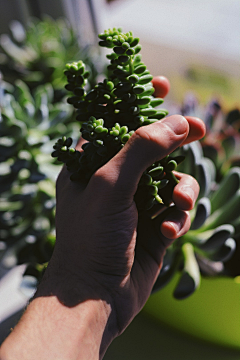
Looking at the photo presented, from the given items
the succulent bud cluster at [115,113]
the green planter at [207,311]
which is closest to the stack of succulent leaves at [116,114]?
the succulent bud cluster at [115,113]

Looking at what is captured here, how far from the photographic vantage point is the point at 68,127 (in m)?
0.78

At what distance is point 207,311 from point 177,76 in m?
0.96

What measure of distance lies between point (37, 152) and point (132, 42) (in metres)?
0.37

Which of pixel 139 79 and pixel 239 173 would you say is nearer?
pixel 139 79

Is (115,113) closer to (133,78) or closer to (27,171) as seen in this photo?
(133,78)

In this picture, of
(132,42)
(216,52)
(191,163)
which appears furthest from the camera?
(216,52)

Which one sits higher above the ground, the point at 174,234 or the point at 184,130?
the point at 184,130

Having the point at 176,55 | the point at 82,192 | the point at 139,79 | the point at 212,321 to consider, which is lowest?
the point at 212,321

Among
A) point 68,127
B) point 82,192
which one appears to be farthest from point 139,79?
point 68,127

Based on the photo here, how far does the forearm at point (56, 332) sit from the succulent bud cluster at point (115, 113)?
15 centimetres

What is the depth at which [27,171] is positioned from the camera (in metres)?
0.72

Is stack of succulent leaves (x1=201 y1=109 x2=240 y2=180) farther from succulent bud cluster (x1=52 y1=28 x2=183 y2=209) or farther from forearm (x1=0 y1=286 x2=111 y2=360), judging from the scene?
forearm (x1=0 y1=286 x2=111 y2=360)

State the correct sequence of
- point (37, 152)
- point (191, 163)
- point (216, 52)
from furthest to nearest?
point (216, 52), point (37, 152), point (191, 163)

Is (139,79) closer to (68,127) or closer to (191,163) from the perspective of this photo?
(191,163)
